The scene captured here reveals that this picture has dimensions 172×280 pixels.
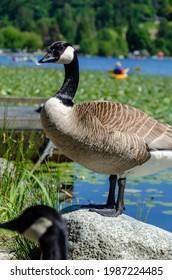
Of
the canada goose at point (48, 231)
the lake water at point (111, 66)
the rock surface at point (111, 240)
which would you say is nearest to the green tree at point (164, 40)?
the lake water at point (111, 66)

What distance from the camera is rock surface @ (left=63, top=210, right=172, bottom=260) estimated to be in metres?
5.45

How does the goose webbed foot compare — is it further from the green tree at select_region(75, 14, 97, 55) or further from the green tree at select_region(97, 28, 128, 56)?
the green tree at select_region(97, 28, 128, 56)

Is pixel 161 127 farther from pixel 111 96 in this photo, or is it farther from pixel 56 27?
pixel 56 27

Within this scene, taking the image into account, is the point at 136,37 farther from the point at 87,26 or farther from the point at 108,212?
the point at 108,212

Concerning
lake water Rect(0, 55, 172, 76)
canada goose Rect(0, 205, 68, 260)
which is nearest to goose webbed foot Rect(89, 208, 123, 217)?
canada goose Rect(0, 205, 68, 260)

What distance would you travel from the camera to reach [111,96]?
19859mm

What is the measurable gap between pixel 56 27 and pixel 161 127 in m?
96.4

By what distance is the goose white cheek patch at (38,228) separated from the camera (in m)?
3.47

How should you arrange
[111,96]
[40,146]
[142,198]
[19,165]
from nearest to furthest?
[19,165] → [142,198] → [40,146] → [111,96]

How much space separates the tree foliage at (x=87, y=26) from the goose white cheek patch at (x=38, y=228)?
9109 cm

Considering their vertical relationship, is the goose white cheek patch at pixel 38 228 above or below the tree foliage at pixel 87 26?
above

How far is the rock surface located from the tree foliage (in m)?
89.2

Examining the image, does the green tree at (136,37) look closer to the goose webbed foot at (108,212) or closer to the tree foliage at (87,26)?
the tree foliage at (87,26)
